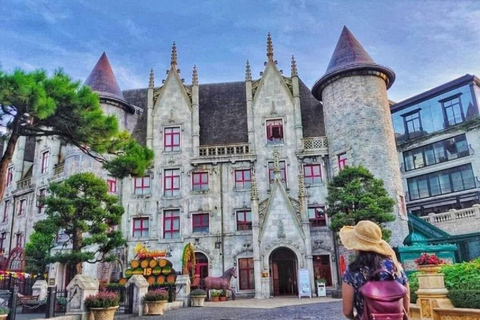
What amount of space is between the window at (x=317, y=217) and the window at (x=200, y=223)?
728 centimetres

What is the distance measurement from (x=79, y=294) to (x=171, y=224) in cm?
1568

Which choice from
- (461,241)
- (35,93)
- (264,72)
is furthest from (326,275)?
(35,93)

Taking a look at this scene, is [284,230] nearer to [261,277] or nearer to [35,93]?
[261,277]

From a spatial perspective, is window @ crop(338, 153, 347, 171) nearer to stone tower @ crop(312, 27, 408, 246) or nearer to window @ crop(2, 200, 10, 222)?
stone tower @ crop(312, 27, 408, 246)

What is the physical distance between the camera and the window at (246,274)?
2616cm

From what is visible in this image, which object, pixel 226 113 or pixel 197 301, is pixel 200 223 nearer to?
pixel 197 301

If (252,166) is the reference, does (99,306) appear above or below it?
below

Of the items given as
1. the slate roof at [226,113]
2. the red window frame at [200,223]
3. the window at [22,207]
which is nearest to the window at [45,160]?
the window at [22,207]

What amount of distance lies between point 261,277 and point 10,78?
61.3 ft

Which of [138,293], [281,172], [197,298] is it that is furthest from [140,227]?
[138,293]

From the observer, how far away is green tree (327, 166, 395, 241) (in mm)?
→ 20750

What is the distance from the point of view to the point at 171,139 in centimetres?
2995

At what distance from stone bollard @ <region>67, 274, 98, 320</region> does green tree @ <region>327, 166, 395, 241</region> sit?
1334 centimetres

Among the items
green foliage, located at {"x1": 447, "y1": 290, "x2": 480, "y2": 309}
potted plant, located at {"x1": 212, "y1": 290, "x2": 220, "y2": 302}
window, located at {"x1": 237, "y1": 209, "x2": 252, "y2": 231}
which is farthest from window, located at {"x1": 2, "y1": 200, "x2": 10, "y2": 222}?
green foliage, located at {"x1": 447, "y1": 290, "x2": 480, "y2": 309}
